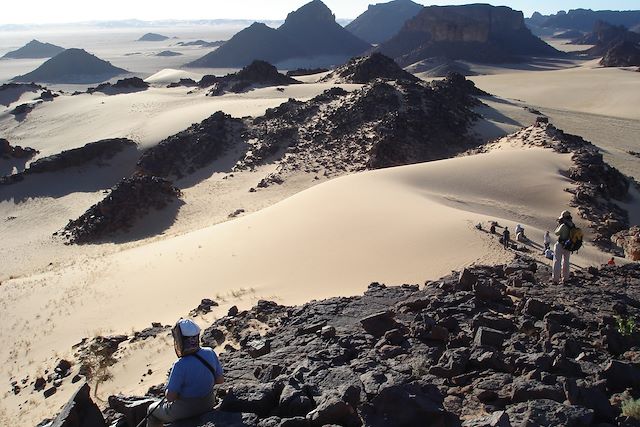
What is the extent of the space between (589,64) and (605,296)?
95.8 m

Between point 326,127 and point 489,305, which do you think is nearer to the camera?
point 489,305

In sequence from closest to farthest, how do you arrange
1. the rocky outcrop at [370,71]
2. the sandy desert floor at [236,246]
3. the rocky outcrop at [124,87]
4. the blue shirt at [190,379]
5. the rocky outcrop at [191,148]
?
1. the blue shirt at [190,379]
2. the sandy desert floor at [236,246]
3. the rocky outcrop at [191,148]
4. the rocky outcrop at [370,71]
5. the rocky outcrop at [124,87]

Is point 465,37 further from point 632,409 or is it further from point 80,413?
point 80,413

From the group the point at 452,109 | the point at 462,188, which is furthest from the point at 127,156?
the point at 462,188

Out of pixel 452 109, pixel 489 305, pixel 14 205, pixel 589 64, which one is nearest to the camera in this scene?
pixel 489 305

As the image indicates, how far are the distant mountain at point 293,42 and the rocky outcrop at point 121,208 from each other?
252 ft

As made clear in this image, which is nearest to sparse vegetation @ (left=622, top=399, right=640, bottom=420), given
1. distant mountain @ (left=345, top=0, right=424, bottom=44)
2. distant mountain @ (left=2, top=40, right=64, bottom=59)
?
distant mountain @ (left=345, top=0, right=424, bottom=44)

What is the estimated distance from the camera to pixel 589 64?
3612 inches

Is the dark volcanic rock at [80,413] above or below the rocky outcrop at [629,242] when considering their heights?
above

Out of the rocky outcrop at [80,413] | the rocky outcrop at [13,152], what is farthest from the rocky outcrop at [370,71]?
the rocky outcrop at [80,413]

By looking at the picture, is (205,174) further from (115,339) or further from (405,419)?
(405,419)

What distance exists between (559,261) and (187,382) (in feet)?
21.9

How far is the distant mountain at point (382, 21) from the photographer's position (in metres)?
156

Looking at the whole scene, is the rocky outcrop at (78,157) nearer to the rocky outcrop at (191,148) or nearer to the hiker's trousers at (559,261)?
the rocky outcrop at (191,148)
